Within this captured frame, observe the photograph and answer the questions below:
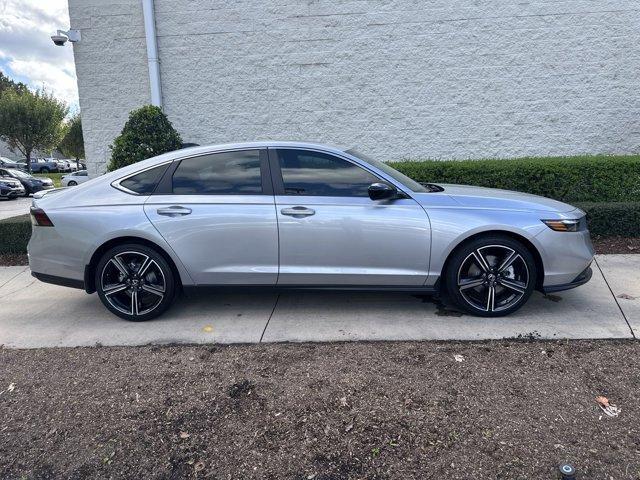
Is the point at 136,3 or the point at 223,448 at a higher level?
the point at 136,3

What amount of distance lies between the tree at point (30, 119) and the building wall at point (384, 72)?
1057 inches

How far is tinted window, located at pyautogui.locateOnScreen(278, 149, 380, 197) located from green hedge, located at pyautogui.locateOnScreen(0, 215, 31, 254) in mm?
4512

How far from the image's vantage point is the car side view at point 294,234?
4074 millimetres

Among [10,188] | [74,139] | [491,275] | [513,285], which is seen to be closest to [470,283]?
[491,275]

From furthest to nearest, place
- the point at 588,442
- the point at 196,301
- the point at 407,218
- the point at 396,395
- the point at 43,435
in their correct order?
the point at 196,301, the point at 407,218, the point at 396,395, the point at 43,435, the point at 588,442

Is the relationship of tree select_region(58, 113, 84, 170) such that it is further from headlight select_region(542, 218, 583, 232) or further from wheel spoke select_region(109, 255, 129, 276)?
headlight select_region(542, 218, 583, 232)

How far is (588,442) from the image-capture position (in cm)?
258

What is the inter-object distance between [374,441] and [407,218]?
1966mm

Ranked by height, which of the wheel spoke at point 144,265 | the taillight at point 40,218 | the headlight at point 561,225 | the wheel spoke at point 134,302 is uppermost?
the taillight at point 40,218

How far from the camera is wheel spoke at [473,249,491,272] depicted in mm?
4098

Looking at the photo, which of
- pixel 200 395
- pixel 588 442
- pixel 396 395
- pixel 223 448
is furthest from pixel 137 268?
pixel 588 442

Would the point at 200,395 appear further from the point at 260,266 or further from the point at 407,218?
the point at 407,218


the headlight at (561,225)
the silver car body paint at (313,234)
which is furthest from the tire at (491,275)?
the headlight at (561,225)

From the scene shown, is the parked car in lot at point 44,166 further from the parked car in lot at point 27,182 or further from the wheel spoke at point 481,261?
the wheel spoke at point 481,261
